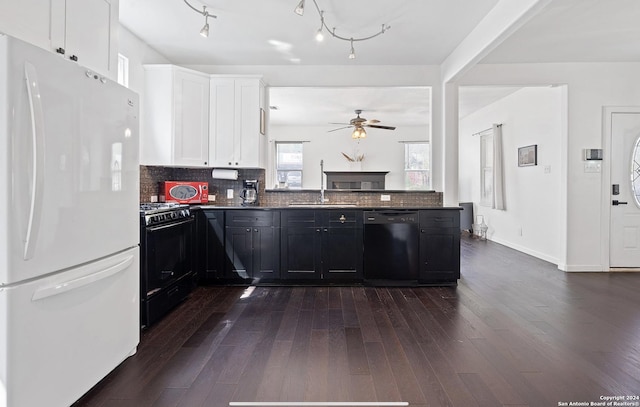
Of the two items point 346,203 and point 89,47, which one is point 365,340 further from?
point 89,47

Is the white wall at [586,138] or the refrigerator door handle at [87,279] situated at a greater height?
the white wall at [586,138]

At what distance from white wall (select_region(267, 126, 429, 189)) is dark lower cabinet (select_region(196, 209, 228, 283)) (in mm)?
5118

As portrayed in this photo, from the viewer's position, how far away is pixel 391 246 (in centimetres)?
363

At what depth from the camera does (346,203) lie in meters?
4.29

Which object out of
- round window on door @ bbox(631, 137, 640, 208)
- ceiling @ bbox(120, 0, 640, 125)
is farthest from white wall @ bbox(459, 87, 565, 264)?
ceiling @ bbox(120, 0, 640, 125)

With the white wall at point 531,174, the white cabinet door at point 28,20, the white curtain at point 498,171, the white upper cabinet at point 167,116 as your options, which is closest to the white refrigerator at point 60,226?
the white cabinet door at point 28,20

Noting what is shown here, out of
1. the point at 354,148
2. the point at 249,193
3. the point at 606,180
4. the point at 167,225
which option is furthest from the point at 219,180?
the point at 354,148

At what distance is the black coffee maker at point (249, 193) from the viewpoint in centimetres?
405

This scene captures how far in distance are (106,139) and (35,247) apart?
26.8 inches

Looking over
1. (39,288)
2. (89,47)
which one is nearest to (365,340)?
(39,288)

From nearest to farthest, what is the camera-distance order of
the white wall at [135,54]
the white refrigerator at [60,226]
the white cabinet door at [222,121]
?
the white refrigerator at [60,226], the white wall at [135,54], the white cabinet door at [222,121]

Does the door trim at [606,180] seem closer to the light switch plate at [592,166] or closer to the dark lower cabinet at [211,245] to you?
the light switch plate at [592,166]

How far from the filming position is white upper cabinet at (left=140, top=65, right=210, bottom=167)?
12.0ft

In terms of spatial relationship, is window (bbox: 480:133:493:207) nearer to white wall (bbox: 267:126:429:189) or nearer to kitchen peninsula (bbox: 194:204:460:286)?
white wall (bbox: 267:126:429:189)
